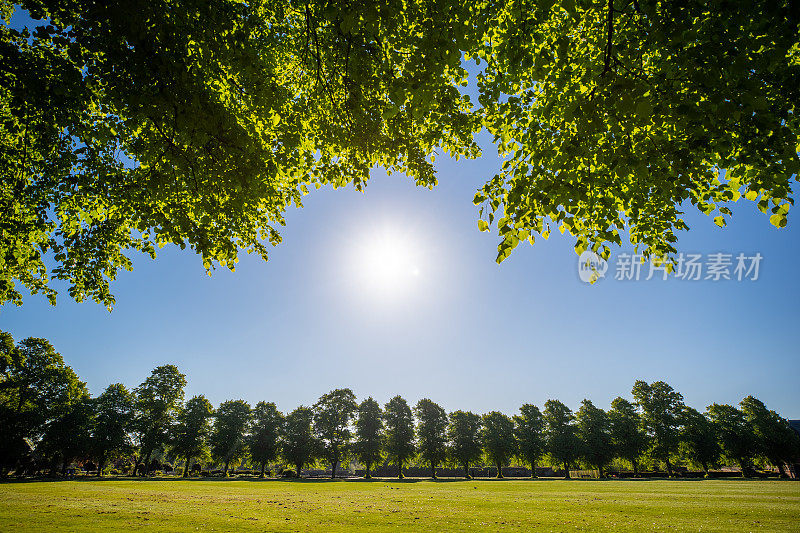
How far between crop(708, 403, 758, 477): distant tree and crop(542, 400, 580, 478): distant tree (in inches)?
977

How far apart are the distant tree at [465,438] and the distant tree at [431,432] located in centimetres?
200

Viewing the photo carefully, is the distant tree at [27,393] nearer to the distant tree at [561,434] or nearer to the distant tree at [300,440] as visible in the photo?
the distant tree at [300,440]

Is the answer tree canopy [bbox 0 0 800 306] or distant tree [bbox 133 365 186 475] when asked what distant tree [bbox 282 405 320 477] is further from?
Result: tree canopy [bbox 0 0 800 306]

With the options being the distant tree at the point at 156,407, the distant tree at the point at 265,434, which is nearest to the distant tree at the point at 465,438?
the distant tree at the point at 265,434

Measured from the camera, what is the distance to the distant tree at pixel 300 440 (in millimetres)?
66750

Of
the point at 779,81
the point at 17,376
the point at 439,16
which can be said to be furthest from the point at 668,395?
the point at 17,376

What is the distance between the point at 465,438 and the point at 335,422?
28.6m

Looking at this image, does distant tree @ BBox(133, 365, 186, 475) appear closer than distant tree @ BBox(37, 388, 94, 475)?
No

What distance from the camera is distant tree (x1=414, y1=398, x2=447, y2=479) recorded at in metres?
69.0

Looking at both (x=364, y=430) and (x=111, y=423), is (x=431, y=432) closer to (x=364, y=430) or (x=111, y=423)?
(x=364, y=430)

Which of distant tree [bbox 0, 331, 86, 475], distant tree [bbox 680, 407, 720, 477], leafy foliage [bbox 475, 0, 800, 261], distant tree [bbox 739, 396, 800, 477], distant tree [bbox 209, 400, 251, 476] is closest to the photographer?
leafy foliage [bbox 475, 0, 800, 261]

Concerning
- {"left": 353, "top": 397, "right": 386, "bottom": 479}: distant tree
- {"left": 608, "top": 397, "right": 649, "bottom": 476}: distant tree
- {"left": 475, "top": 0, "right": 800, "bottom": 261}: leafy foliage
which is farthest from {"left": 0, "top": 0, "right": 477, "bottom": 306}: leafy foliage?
{"left": 608, "top": 397, "right": 649, "bottom": 476}: distant tree

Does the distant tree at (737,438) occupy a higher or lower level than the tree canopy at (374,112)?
lower

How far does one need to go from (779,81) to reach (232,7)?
12.3 m
